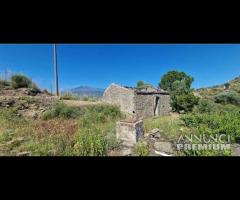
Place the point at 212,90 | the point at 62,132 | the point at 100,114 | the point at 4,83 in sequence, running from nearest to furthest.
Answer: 1. the point at 62,132
2. the point at 100,114
3. the point at 4,83
4. the point at 212,90

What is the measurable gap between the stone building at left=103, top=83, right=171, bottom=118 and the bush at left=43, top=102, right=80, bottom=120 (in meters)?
2.13

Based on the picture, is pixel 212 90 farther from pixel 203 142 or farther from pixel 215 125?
pixel 203 142

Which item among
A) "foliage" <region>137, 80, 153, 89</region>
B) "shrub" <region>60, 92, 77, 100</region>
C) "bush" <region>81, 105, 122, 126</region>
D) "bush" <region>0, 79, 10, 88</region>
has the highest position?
"bush" <region>0, 79, 10, 88</region>

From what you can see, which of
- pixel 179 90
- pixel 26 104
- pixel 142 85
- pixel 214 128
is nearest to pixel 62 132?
pixel 26 104

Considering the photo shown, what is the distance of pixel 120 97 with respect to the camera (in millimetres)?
8586

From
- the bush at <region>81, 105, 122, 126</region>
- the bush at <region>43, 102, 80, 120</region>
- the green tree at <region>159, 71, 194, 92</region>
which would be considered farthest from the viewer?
the green tree at <region>159, 71, 194, 92</region>

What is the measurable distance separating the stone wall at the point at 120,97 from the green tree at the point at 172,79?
3113mm

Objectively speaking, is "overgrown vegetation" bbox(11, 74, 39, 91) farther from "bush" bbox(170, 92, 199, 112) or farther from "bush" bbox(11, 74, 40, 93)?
"bush" bbox(170, 92, 199, 112)

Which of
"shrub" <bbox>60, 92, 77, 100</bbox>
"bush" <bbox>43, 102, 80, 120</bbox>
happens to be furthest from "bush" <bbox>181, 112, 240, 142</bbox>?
"shrub" <bbox>60, 92, 77, 100</bbox>

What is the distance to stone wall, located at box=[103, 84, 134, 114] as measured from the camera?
7.99 meters

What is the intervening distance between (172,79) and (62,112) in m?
6.43

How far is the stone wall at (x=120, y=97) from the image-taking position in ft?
26.2
